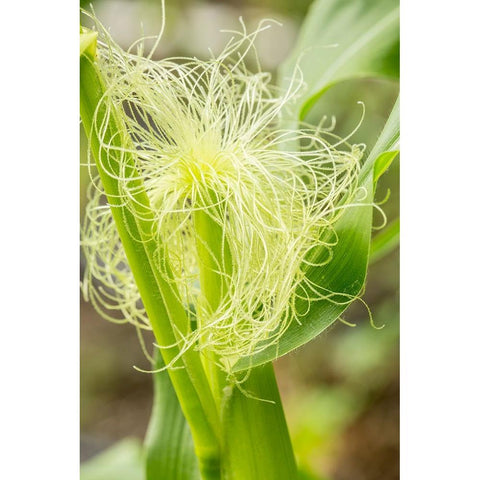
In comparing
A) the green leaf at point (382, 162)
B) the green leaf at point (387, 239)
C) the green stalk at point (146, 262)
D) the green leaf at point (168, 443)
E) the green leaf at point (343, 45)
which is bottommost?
the green leaf at point (168, 443)

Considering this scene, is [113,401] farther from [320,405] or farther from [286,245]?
[286,245]

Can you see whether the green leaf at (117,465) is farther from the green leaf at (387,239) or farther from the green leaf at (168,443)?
the green leaf at (387,239)

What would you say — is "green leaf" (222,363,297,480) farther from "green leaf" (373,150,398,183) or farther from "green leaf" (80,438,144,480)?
"green leaf" (80,438,144,480)

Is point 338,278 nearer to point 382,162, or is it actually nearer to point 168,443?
point 382,162
